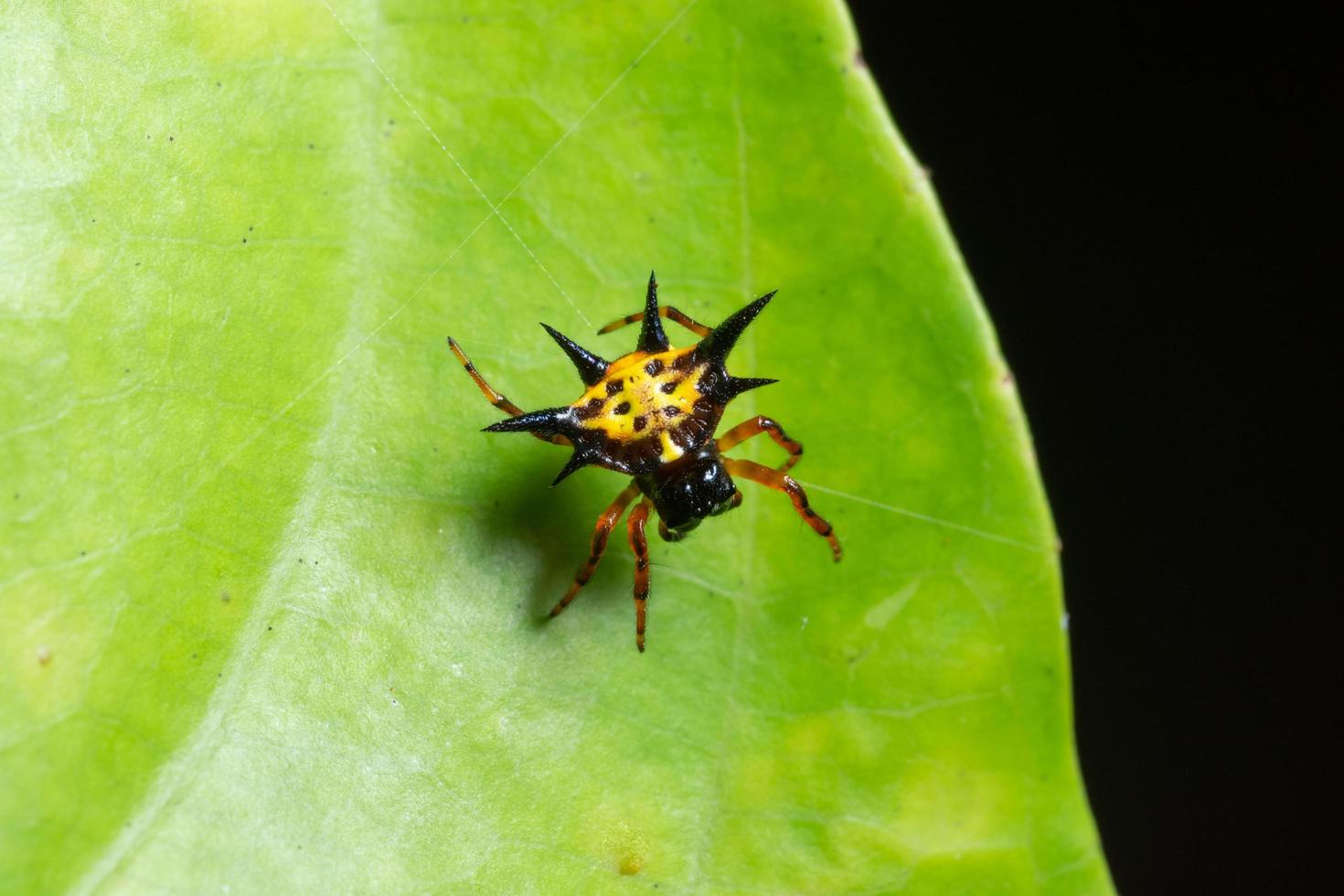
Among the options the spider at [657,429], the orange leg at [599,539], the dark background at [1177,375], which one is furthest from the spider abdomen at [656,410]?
the dark background at [1177,375]

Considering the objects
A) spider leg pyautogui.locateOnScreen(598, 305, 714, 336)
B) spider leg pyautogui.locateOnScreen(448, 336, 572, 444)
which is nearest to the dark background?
spider leg pyautogui.locateOnScreen(598, 305, 714, 336)

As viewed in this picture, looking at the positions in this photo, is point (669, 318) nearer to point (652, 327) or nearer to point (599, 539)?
point (652, 327)

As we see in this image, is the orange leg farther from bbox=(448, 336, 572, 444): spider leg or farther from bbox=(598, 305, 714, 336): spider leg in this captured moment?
bbox=(598, 305, 714, 336): spider leg

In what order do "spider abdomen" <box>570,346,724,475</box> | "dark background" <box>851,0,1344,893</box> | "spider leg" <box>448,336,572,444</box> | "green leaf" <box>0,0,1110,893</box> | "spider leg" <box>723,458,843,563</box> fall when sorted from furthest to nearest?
1. "dark background" <box>851,0,1344,893</box>
2. "spider abdomen" <box>570,346,724,475</box>
3. "spider leg" <box>723,458,843,563</box>
4. "spider leg" <box>448,336,572,444</box>
5. "green leaf" <box>0,0,1110,893</box>

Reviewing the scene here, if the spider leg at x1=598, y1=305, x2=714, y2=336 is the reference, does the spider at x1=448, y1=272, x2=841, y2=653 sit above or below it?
below

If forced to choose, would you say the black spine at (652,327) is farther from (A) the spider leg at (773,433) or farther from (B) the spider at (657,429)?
(A) the spider leg at (773,433)

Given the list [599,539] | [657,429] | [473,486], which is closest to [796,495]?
[657,429]

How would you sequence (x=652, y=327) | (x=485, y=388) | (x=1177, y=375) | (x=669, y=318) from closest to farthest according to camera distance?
(x=485, y=388), (x=652, y=327), (x=669, y=318), (x=1177, y=375)
